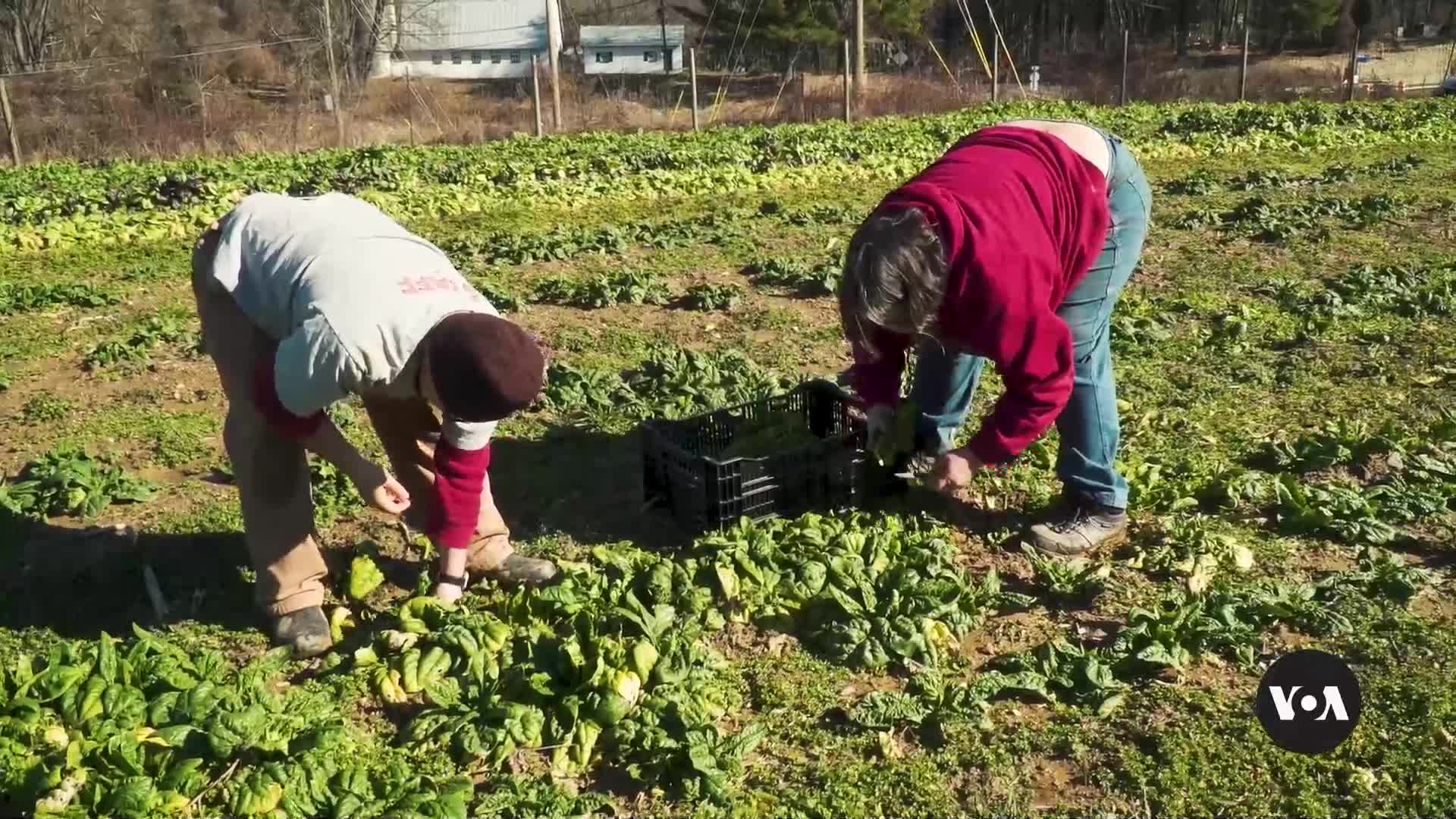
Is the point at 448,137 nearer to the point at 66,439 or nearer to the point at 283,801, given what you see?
the point at 66,439

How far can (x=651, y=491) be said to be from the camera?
518 centimetres

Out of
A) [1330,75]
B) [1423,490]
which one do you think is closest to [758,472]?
[1423,490]

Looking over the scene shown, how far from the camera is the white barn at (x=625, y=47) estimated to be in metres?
46.6

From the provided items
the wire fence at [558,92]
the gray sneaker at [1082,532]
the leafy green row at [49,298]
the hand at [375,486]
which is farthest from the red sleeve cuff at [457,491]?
the wire fence at [558,92]

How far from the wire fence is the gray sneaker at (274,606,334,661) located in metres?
16.6

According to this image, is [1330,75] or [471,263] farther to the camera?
[1330,75]

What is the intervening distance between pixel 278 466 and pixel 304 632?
592mm

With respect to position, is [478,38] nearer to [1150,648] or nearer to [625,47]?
[625,47]

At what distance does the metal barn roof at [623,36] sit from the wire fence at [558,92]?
668cm

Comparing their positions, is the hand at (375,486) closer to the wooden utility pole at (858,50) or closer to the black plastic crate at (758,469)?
the black plastic crate at (758,469)

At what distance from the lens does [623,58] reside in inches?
1886

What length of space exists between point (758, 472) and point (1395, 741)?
7.54ft

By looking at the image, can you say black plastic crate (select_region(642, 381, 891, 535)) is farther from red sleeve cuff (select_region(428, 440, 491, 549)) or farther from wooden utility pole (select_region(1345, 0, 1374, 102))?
wooden utility pole (select_region(1345, 0, 1374, 102))

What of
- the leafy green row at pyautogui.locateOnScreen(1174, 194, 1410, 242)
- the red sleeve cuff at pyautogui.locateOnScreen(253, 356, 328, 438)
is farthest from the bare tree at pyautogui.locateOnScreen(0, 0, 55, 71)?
the red sleeve cuff at pyautogui.locateOnScreen(253, 356, 328, 438)
